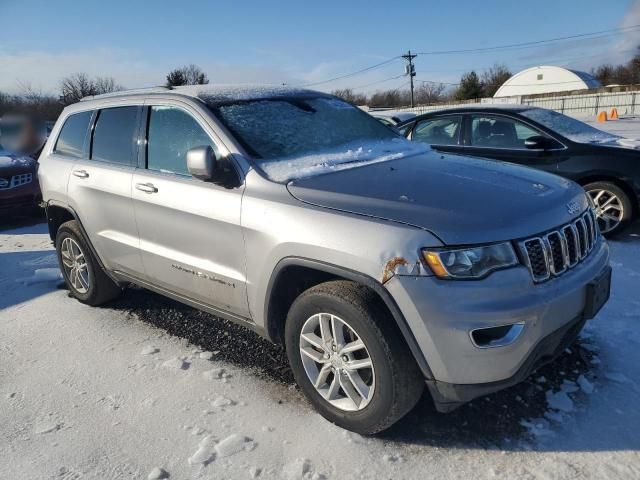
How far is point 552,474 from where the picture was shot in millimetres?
2322

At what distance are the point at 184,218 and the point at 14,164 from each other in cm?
680

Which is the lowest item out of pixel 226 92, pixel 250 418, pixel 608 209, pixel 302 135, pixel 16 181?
pixel 250 418

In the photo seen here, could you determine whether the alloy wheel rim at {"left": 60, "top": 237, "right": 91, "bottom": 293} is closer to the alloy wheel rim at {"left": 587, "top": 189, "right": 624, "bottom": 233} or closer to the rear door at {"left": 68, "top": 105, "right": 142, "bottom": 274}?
the rear door at {"left": 68, "top": 105, "right": 142, "bottom": 274}

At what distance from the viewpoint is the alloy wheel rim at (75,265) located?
4520 millimetres

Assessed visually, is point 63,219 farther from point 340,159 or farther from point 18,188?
point 18,188

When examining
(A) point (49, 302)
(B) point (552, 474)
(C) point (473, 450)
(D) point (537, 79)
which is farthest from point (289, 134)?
(D) point (537, 79)

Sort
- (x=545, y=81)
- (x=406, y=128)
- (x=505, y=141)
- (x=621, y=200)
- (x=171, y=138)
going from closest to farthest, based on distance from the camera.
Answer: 1. (x=171, y=138)
2. (x=621, y=200)
3. (x=505, y=141)
4. (x=406, y=128)
5. (x=545, y=81)

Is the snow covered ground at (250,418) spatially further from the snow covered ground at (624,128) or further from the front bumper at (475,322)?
the snow covered ground at (624,128)

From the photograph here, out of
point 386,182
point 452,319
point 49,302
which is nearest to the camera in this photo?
point 452,319

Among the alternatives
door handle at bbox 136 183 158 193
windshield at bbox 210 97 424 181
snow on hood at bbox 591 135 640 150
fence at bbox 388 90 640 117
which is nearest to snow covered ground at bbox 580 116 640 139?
snow on hood at bbox 591 135 640 150

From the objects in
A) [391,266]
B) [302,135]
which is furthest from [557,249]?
[302,135]

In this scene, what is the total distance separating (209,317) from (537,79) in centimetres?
7072

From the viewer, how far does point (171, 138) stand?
3.52 metres

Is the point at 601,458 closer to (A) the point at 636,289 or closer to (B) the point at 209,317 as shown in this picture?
(A) the point at 636,289
